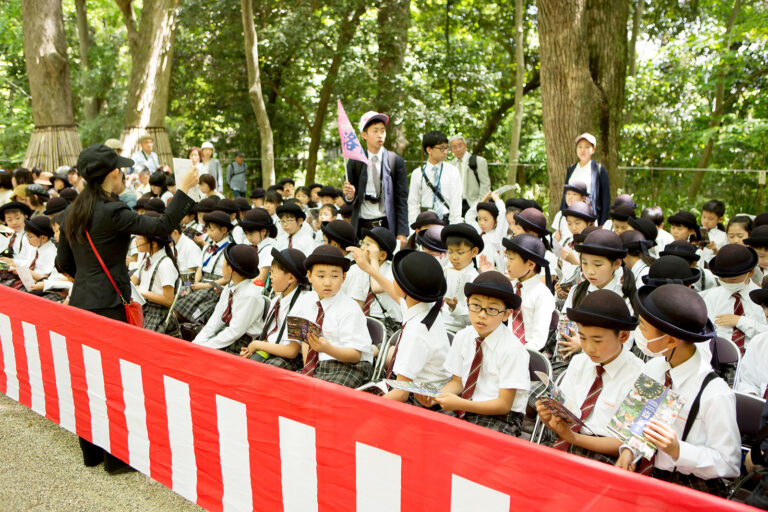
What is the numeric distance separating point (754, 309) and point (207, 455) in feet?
12.9

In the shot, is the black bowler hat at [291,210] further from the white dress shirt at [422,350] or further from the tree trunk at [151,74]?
the tree trunk at [151,74]

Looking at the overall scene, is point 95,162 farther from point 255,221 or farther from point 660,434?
point 660,434

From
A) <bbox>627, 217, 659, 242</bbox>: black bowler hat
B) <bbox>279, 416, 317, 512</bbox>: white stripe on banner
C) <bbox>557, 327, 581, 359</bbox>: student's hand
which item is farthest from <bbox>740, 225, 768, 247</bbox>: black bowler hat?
<bbox>279, 416, 317, 512</bbox>: white stripe on banner

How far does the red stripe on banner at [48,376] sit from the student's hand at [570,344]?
11.4 ft

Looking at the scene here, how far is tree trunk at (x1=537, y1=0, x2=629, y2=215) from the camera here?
8.13 m

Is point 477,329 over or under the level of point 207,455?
over

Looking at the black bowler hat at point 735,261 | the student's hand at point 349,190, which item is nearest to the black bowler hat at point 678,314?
the black bowler hat at point 735,261

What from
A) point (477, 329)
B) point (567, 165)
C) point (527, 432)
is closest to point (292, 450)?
point (477, 329)

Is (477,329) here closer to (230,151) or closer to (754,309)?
(754,309)

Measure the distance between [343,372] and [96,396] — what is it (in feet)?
5.19

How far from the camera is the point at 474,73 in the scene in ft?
51.8

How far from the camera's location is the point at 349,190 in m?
6.11

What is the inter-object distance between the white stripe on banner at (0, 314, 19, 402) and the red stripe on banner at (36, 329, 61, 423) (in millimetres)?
480

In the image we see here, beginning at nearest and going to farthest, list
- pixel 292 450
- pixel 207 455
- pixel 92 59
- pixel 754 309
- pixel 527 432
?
pixel 292 450, pixel 207 455, pixel 527 432, pixel 754 309, pixel 92 59
